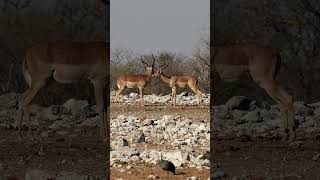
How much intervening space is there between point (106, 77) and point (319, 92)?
7.81 ft

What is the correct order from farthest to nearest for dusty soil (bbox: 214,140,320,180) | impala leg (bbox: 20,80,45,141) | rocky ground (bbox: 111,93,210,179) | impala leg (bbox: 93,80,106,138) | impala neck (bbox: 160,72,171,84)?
impala neck (bbox: 160,72,171,84) → impala leg (bbox: 93,80,106,138) → impala leg (bbox: 20,80,45,141) → rocky ground (bbox: 111,93,210,179) → dusty soil (bbox: 214,140,320,180)

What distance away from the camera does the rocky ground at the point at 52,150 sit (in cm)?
268

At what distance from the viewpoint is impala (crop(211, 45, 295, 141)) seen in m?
3.47

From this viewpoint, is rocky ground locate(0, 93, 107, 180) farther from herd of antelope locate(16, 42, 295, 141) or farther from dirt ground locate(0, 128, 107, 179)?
herd of antelope locate(16, 42, 295, 141)

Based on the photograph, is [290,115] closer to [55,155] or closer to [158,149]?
[158,149]

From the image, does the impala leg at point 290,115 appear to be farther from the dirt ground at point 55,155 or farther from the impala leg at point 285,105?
the dirt ground at point 55,155

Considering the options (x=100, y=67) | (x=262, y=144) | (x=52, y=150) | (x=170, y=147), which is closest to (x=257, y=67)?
(x=262, y=144)

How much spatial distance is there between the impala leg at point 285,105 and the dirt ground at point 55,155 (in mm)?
1006

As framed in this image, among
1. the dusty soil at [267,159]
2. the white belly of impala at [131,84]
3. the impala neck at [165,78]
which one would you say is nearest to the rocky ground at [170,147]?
the dusty soil at [267,159]

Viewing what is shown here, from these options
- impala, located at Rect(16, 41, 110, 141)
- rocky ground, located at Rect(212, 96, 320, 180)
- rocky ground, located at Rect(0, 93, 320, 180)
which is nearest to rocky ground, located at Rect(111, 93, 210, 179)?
rocky ground, located at Rect(0, 93, 320, 180)

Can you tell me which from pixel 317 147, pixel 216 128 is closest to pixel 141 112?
pixel 216 128

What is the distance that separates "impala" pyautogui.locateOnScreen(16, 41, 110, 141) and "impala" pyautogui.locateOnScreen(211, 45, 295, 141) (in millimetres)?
658

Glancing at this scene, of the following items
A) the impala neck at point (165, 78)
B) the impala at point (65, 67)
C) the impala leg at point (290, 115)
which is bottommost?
the impala leg at point (290, 115)

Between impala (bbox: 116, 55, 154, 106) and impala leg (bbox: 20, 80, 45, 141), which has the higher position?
impala (bbox: 116, 55, 154, 106)
